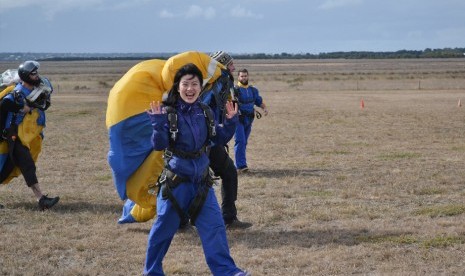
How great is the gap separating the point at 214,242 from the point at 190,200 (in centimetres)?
40

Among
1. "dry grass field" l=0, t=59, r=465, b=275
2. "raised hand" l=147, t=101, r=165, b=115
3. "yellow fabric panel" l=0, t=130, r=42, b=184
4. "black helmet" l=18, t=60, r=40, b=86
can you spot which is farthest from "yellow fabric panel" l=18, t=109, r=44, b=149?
"raised hand" l=147, t=101, r=165, b=115

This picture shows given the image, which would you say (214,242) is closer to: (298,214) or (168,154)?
(168,154)

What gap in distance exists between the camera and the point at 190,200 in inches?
205

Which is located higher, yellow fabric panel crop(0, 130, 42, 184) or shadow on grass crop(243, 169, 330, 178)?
yellow fabric panel crop(0, 130, 42, 184)

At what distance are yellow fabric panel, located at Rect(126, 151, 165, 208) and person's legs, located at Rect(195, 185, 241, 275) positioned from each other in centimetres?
169

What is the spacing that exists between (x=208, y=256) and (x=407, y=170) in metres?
6.98

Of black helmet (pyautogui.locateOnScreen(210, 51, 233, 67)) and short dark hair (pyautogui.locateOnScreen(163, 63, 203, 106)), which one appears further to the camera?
black helmet (pyautogui.locateOnScreen(210, 51, 233, 67))

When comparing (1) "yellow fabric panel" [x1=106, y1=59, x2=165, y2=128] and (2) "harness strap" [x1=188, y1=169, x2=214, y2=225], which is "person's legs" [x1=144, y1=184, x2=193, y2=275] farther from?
(1) "yellow fabric panel" [x1=106, y1=59, x2=165, y2=128]

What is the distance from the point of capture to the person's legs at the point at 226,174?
7.22 metres

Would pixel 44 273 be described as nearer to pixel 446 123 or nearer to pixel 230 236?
pixel 230 236

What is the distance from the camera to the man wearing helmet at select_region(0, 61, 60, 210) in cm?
844

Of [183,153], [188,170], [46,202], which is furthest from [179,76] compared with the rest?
[46,202]

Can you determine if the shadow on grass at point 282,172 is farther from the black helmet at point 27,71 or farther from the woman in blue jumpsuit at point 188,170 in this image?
the woman in blue jumpsuit at point 188,170

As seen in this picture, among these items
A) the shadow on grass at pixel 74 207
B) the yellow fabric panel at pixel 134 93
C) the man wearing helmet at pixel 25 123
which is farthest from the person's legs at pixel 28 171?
the yellow fabric panel at pixel 134 93
